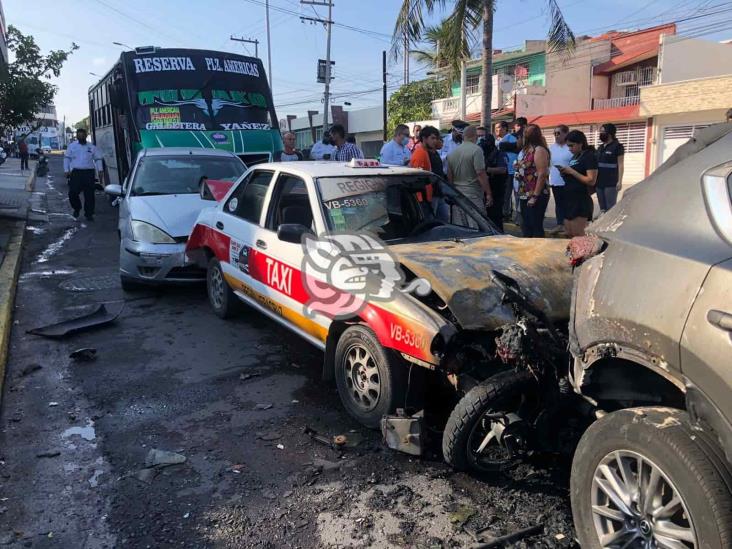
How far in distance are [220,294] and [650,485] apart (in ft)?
15.5

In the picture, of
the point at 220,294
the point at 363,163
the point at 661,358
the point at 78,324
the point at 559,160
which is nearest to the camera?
the point at 661,358

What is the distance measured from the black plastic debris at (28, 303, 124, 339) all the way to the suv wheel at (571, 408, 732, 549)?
16.1 feet

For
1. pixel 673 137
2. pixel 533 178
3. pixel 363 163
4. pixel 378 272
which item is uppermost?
pixel 673 137

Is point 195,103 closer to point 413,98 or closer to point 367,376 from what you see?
point 367,376

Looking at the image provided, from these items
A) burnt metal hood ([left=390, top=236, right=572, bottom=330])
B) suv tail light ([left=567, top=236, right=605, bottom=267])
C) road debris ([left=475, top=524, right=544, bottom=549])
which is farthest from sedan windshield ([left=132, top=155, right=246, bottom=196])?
road debris ([left=475, top=524, right=544, bottom=549])

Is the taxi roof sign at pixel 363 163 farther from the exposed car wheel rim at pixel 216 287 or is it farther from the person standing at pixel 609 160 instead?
the person standing at pixel 609 160

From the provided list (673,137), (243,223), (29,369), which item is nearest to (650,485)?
(243,223)

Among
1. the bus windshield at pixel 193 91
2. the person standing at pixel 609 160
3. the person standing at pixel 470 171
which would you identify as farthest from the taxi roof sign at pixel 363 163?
the bus windshield at pixel 193 91

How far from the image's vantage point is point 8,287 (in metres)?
7.12

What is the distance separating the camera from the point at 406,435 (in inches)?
132

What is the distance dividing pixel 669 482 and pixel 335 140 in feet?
26.4

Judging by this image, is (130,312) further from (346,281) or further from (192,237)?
(346,281)

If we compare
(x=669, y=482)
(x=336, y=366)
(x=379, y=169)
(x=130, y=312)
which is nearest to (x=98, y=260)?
(x=130, y=312)

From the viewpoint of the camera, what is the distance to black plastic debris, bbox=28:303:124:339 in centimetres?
577
